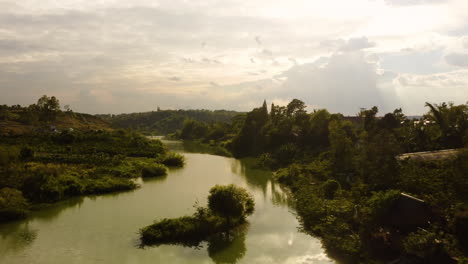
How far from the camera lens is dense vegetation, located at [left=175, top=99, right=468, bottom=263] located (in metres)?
19.9

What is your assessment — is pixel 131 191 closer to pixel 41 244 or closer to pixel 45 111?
pixel 41 244

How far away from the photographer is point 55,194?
108 ft

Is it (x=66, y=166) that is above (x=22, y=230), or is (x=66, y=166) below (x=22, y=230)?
above

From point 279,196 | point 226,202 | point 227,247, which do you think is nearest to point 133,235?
point 227,247

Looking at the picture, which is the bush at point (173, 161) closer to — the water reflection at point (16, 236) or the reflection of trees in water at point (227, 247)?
the water reflection at point (16, 236)

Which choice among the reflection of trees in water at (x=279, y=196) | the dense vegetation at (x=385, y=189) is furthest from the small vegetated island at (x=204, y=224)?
the reflection of trees in water at (x=279, y=196)

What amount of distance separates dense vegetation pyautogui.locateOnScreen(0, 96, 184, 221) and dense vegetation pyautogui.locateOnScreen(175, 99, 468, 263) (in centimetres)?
2201

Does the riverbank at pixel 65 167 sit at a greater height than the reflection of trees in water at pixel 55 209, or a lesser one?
greater

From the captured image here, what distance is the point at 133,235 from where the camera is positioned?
2453cm

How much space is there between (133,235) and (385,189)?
70.6 ft

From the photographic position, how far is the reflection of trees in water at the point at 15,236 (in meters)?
22.5

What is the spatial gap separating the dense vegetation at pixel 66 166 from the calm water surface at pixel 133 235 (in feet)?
5.84

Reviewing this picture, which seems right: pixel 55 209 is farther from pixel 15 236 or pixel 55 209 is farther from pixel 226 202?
pixel 226 202

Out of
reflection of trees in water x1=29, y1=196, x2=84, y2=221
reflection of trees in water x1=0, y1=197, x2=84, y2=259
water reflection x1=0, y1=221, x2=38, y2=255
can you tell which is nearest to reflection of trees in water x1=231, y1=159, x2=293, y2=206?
reflection of trees in water x1=29, y1=196, x2=84, y2=221
